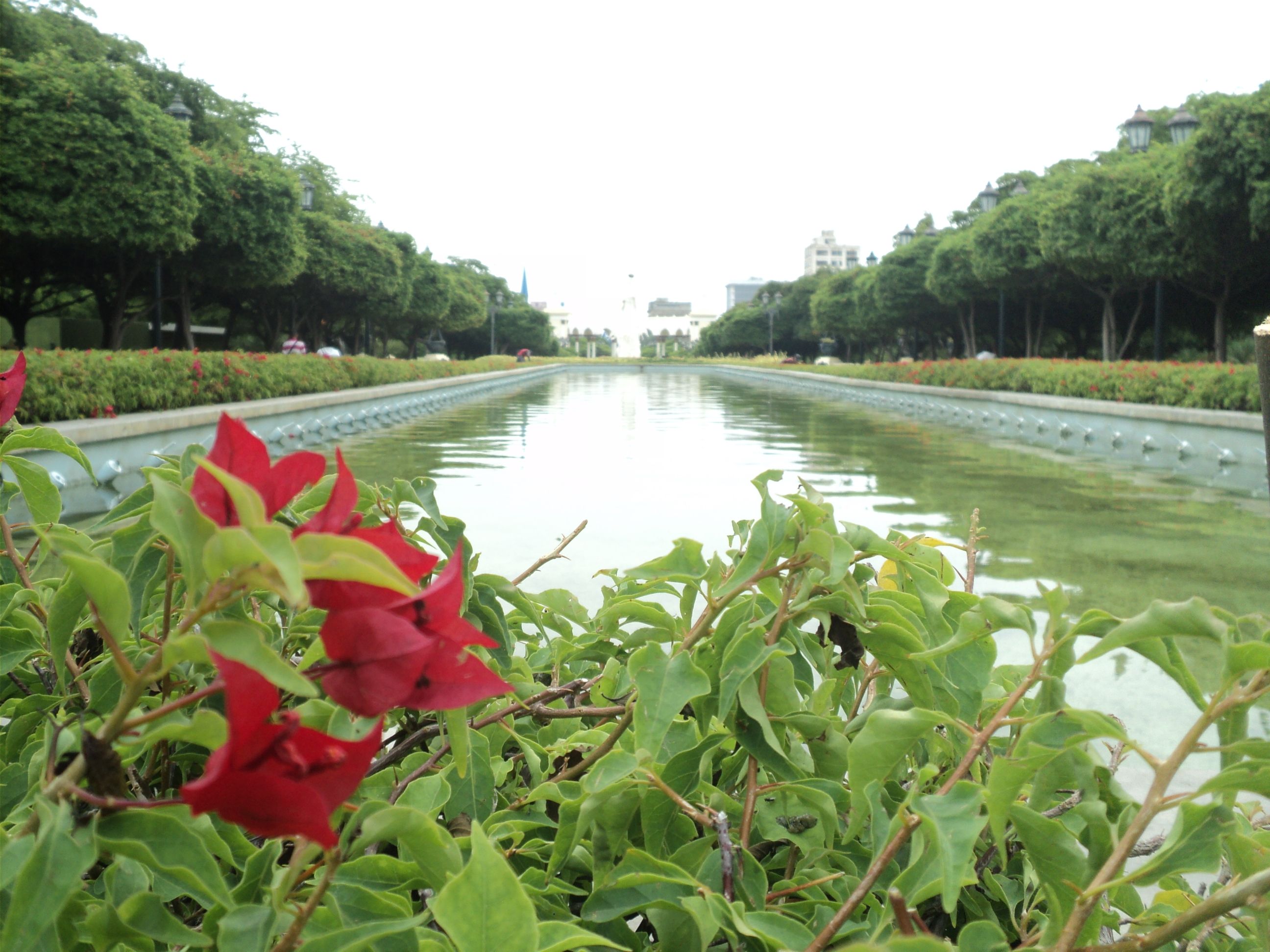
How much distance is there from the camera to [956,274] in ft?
99.5

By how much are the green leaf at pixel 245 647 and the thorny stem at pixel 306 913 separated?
0.46 ft

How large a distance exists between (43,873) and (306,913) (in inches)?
5.0

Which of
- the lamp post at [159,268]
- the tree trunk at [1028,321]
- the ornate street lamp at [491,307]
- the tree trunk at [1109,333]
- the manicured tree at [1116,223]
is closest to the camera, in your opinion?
the lamp post at [159,268]

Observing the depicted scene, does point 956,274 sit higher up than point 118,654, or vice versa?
point 956,274

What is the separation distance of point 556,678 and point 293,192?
21582 millimetres

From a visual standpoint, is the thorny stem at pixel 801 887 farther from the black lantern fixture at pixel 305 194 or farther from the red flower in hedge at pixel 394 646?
the black lantern fixture at pixel 305 194

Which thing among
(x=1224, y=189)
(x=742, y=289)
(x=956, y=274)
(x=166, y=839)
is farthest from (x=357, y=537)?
(x=742, y=289)

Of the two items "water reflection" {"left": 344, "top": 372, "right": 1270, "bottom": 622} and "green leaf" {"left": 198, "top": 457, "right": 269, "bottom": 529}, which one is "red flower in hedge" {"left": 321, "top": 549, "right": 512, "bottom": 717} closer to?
"green leaf" {"left": 198, "top": 457, "right": 269, "bottom": 529}

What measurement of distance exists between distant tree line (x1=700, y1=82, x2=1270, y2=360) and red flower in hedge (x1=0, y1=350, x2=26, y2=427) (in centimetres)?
1751

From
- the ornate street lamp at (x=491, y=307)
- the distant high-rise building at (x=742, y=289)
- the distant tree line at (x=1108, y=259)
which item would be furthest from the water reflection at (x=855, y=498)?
the distant high-rise building at (x=742, y=289)

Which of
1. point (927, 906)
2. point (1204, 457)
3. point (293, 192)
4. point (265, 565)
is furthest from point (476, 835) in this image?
point (293, 192)

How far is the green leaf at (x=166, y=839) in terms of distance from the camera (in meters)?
0.44

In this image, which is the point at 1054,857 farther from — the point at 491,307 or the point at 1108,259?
the point at 491,307

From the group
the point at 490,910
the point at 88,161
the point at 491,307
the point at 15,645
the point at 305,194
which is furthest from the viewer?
the point at 491,307
